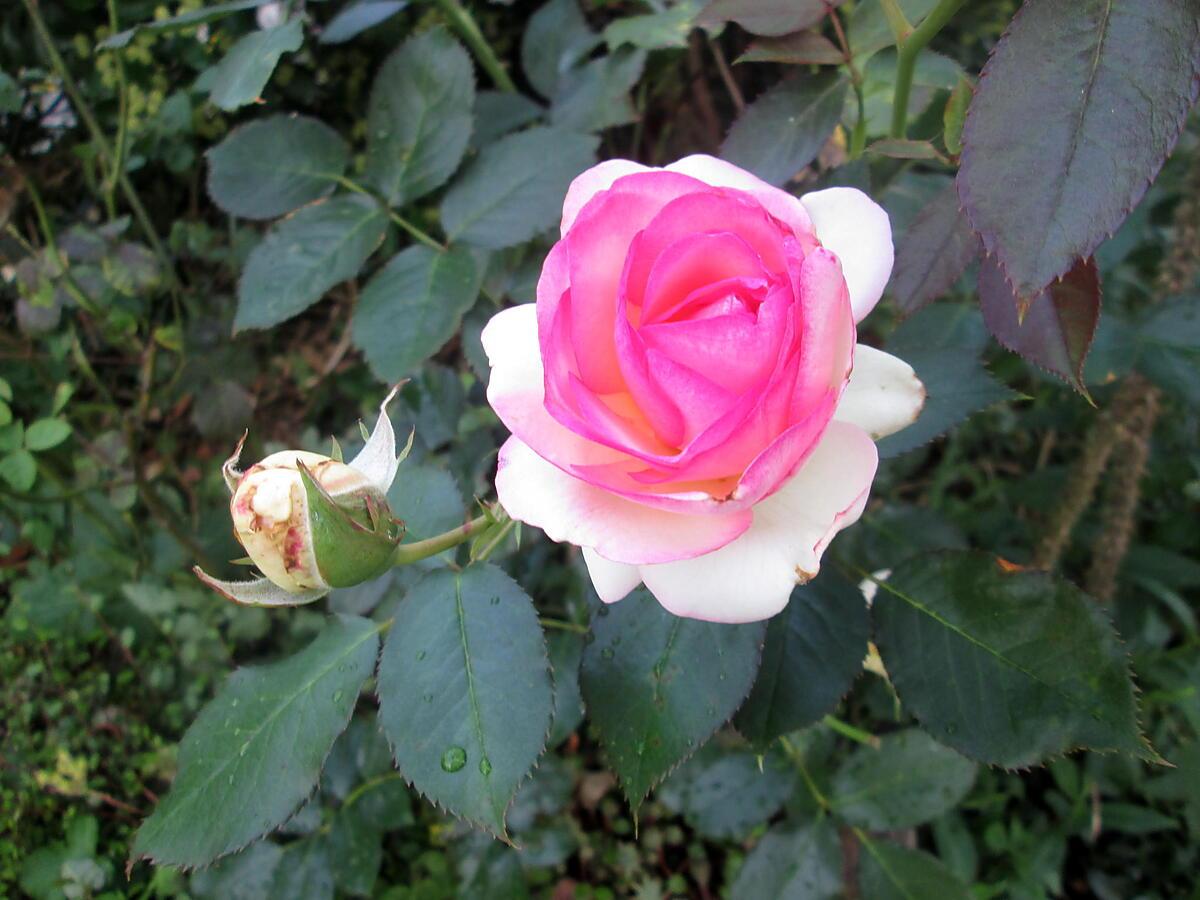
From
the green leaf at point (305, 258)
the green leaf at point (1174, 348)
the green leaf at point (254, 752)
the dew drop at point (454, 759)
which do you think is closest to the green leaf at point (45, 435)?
the green leaf at point (305, 258)

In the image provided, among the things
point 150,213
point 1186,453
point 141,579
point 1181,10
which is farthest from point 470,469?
point 1186,453

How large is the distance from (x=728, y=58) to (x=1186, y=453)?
3.59 ft

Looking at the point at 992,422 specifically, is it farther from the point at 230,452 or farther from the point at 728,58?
the point at 230,452

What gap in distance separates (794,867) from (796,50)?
35.3 inches

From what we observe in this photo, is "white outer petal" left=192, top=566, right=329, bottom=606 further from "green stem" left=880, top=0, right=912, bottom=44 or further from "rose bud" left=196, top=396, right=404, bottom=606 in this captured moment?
"green stem" left=880, top=0, right=912, bottom=44

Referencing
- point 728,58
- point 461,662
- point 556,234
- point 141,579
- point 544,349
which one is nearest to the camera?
point 544,349

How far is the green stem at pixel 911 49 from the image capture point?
0.59 metres

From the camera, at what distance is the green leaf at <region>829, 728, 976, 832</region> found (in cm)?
102

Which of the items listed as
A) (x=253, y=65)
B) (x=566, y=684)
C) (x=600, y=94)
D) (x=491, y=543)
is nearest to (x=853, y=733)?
(x=566, y=684)

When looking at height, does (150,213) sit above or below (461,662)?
below

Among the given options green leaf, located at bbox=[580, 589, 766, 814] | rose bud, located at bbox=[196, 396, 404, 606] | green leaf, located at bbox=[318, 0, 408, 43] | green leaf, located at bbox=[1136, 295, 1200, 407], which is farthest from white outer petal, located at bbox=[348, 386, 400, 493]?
green leaf, located at bbox=[1136, 295, 1200, 407]

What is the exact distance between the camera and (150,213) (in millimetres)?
1598

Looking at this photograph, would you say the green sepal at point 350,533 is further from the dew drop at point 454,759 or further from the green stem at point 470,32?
the green stem at point 470,32

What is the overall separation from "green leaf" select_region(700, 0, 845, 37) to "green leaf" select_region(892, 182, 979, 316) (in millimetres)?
194
